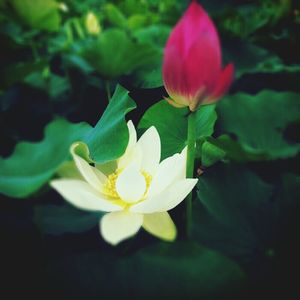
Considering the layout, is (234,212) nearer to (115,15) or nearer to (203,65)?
(203,65)

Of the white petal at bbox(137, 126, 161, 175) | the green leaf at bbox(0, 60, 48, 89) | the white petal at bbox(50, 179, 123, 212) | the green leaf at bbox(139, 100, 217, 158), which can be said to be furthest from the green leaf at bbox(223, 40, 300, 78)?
the white petal at bbox(50, 179, 123, 212)

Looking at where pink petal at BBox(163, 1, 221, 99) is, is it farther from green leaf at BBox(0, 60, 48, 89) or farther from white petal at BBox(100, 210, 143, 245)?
green leaf at BBox(0, 60, 48, 89)

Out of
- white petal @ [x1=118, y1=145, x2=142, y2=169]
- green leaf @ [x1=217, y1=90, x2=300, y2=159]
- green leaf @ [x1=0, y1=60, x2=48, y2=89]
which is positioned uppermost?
white petal @ [x1=118, y1=145, x2=142, y2=169]

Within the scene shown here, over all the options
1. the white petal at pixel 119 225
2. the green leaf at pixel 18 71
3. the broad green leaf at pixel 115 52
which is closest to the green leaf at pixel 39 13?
the broad green leaf at pixel 115 52

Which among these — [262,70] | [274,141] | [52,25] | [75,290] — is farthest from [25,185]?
[52,25]

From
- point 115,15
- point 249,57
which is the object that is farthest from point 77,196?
point 115,15

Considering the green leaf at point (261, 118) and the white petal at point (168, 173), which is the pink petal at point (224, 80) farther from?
the green leaf at point (261, 118)
